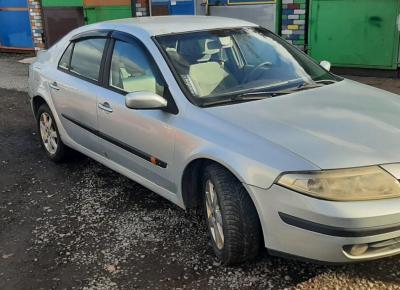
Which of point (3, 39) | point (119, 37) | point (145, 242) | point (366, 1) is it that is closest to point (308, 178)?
point (145, 242)

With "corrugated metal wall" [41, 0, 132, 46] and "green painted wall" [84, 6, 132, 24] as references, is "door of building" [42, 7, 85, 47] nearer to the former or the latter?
"corrugated metal wall" [41, 0, 132, 46]

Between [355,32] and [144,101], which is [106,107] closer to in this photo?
[144,101]

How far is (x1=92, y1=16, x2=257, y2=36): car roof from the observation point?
4.02 meters

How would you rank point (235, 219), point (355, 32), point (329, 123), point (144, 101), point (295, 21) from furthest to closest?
point (295, 21)
point (355, 32)
point (144, 101)
point (329, 123)
point (235, 219)

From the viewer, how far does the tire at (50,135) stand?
5.20m

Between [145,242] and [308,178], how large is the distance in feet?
4.70

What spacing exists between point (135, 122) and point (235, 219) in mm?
1208

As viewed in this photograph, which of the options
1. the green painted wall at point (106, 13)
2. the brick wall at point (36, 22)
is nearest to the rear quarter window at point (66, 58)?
the green painted wall at point (106, 13)

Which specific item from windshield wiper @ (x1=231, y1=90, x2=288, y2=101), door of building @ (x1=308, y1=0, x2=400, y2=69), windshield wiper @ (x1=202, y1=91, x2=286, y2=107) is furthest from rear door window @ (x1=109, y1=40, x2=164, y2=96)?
door of building @ (x1=308, y1=0, x2=400, y2=69)

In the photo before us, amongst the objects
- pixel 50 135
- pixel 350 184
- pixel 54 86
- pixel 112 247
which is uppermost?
pixel 54 86

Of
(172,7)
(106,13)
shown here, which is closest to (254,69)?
(172,7)

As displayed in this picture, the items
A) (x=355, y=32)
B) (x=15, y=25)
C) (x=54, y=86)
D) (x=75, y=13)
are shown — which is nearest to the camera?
(x=54, y=86)

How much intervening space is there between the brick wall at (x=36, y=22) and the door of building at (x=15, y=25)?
293 millimetres

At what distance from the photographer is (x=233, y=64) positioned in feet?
12.6
